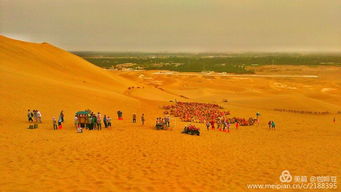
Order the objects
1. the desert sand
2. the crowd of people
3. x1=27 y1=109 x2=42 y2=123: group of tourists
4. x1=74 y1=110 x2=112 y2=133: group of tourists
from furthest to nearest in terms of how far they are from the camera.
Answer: the crowd of people < x1=27 y1=109 x2=42 y2=123: group of tourists < x1=74 y1=110 x2=112 y2=133: group of tourists < the desert sand

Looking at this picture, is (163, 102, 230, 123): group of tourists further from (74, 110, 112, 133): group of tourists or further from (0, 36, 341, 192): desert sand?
(74, 110, 112, 133): group of tourists

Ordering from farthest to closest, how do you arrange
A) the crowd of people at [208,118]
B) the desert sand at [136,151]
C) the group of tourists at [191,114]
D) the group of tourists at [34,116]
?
the group of tourists at [191,114] → the crowd of people at [208,118] → the group of tourists at [34,116] → the desert sand at [136,151]

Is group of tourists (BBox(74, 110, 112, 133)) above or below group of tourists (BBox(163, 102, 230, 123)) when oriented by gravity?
above

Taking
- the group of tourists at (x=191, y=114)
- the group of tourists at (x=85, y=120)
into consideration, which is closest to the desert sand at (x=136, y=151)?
the group of tourists at (x=85, y=120)

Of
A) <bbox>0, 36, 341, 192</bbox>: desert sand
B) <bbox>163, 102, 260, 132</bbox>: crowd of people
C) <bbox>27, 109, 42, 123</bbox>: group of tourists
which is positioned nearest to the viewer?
<bbox>0, 36, 341, 192</bbox>: desert sand

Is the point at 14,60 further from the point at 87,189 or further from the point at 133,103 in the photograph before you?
the point at 87,189

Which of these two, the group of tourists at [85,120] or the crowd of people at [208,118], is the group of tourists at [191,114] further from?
the group of tourists at [85,120]

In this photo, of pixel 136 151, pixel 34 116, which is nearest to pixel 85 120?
pixel 34 116

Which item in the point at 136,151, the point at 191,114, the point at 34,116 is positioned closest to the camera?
the point at 136,151

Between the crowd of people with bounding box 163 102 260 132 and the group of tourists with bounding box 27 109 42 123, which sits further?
the crowd of people with bounding box 163 102 260 132

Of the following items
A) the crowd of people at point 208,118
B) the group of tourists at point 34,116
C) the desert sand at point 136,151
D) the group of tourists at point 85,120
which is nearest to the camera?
the desert sand at point 136,151

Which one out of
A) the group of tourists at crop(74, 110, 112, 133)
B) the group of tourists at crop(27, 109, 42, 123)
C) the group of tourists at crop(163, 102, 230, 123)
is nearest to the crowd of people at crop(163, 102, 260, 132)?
the group of tourists at crop(163, 102, 230, 123)

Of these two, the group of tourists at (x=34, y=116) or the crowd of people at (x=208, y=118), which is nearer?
the group of tourists at (x=34, y=116)

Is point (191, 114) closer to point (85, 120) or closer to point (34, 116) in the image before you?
point (85, 120)
